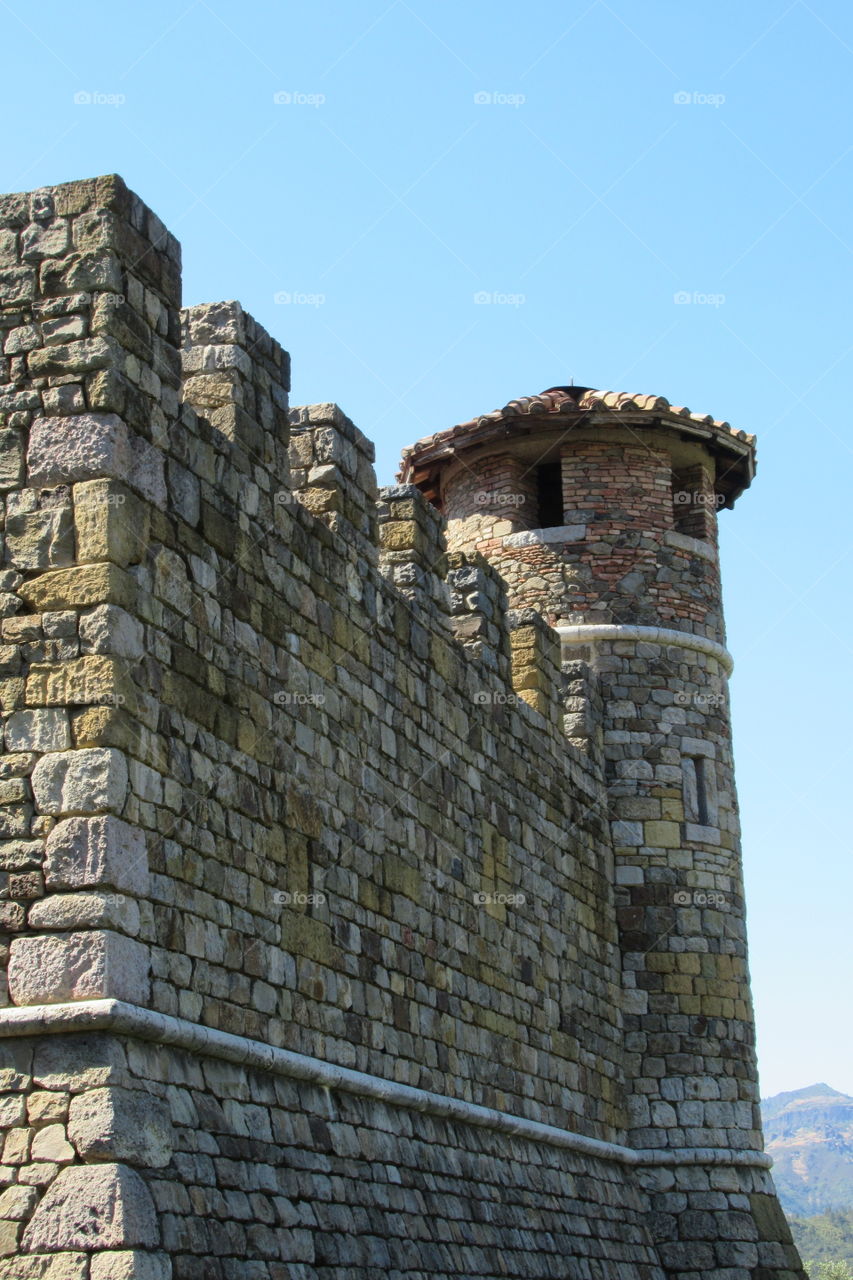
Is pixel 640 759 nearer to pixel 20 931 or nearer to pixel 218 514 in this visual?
pixel 218 514

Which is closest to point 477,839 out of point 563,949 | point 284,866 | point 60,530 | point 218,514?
point 563,949

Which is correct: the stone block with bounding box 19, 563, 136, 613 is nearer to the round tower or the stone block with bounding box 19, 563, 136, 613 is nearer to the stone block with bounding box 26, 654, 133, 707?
the stone block with bounding box 26, 654, 133, 707

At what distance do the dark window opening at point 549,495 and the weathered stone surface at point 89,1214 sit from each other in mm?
8742

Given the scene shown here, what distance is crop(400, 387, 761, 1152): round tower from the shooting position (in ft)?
40.6

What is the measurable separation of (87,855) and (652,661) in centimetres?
761

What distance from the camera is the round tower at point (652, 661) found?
12.4 m

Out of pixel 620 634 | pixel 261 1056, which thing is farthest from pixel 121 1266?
pixel 620 634

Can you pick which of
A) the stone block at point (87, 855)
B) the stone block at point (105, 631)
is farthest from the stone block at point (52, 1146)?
the stone block at point (105, 631)

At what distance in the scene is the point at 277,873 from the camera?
735 cm

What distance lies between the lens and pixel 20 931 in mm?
5914

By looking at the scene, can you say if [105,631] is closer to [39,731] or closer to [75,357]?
[39,731]

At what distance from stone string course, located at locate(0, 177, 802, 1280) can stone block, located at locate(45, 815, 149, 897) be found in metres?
0.01

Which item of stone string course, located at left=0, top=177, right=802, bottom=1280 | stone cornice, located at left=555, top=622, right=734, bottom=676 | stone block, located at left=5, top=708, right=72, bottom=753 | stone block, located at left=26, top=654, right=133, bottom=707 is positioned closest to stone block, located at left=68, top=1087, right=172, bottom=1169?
stone string course, located at left=0, top=177, right=802, bottom=1280

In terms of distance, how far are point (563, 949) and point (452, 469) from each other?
13.2ft
